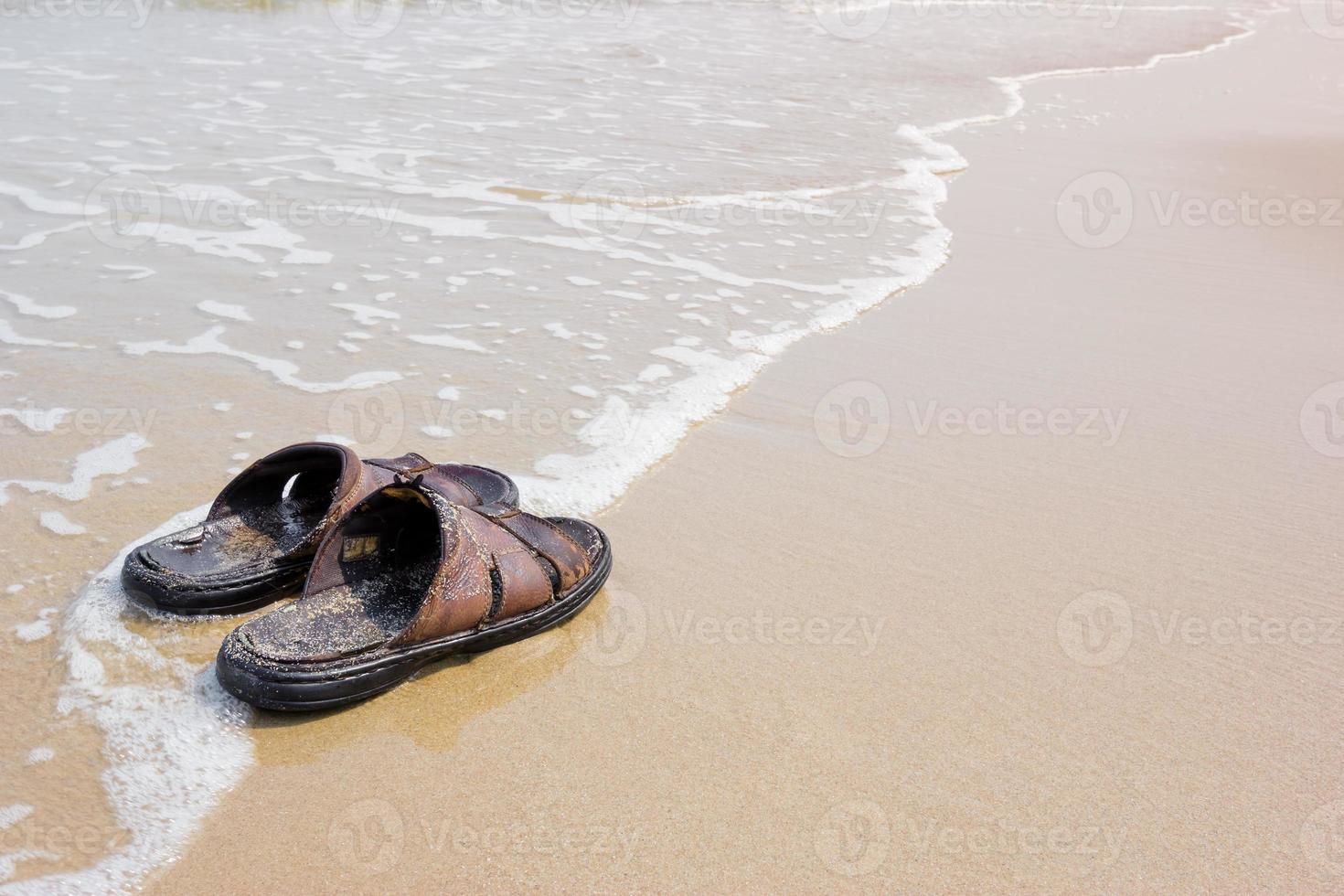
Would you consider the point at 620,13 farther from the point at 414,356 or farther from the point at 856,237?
the point at 414,356

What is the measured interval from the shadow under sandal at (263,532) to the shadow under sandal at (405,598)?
0.11 m

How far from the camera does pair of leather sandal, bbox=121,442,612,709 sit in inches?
76.9

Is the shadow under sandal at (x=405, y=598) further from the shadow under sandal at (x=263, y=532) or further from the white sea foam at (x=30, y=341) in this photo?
the white sea foam at (x=30, y=341)

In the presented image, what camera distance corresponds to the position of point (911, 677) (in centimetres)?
217

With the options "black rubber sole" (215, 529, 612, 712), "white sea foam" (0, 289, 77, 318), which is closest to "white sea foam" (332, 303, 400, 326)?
"white sea foam" (0, 289, 77, 318)

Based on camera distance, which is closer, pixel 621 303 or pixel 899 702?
pixel 899 702

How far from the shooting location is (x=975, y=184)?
6457mm

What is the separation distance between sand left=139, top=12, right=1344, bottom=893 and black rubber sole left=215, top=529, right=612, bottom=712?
2.2 inches

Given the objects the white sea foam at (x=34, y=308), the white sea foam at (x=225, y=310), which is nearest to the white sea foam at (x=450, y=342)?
the white sea foam at (x=225, y=310)

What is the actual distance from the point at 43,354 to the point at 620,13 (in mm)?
12316

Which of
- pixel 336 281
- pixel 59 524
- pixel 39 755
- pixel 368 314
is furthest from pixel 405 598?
pixel 336 281

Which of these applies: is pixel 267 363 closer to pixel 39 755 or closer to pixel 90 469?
pixel 90 469

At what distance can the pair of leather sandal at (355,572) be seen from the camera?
6.41 ft

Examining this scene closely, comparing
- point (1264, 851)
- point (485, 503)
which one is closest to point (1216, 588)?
Answer: point (1264, 851)
